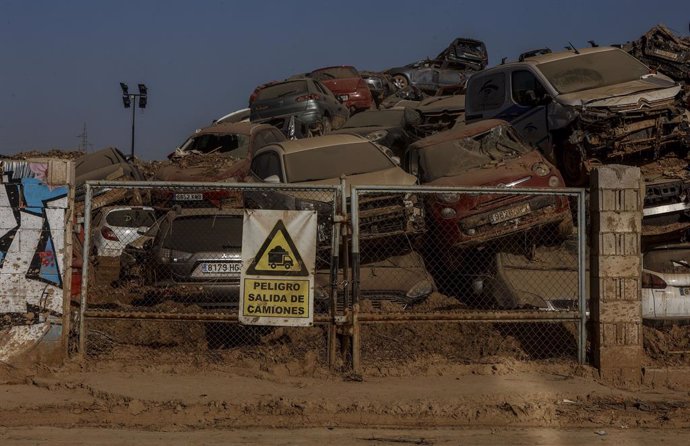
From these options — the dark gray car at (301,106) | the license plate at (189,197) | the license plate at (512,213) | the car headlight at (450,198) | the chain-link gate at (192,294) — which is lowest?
the chain-link gate at (192,294)

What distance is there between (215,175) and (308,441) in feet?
30.0

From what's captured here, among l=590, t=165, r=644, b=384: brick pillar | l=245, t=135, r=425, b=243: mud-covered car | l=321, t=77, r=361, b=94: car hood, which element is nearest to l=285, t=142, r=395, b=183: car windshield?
l=245, t=135, r=425, b=243: mud-covered car

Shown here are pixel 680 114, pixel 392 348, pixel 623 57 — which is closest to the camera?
pixel 392 348

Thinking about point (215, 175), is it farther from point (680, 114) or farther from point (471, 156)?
point (680, 114)

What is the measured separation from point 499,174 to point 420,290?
2.88 meters

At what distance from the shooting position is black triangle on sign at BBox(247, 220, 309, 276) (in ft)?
28.8

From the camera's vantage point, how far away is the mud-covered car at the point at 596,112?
1291cm

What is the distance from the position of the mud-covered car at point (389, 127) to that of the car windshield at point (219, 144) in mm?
2132

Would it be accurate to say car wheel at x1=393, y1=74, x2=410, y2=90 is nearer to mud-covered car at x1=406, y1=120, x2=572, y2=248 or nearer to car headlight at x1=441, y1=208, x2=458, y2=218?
mud-covered car at x1=406, y1=120, x2=572, y2=248

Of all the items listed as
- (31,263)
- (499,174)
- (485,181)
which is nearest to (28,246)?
(31,263)

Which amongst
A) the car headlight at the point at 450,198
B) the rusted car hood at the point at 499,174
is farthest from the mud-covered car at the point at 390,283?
the rusted car hood at the point at 499,174

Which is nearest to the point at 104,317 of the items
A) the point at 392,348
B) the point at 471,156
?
the point at 392,348

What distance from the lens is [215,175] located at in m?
15.8

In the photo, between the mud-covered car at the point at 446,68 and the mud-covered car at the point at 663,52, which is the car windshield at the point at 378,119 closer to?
the mud-covered car at the point at 663,52
